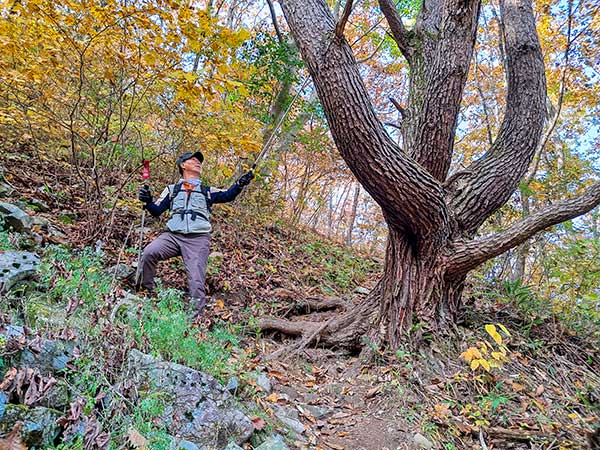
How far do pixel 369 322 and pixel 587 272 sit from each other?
297cm

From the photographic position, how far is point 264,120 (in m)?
7.59

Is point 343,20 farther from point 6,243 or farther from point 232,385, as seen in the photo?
point 6,243

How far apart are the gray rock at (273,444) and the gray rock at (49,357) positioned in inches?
47.8

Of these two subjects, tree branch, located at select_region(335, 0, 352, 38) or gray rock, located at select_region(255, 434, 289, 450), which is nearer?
gray rock, located at select_region(255, 434, 289, 450)

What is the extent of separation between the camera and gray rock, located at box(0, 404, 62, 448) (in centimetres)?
143

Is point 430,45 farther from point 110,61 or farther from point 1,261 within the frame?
point 1,261

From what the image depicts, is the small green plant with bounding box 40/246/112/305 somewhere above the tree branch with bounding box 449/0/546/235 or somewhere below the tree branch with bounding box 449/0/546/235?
below

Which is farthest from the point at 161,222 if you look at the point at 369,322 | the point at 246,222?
the point at 369,322

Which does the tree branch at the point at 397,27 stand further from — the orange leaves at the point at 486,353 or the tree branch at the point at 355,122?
the orange leaves at the point at 486,353

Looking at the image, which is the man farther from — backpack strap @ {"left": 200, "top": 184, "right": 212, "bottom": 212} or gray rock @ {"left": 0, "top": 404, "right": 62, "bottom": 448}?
gray rock @ {"left": 0, "top": 404, "right": 62, "bottom": 448}

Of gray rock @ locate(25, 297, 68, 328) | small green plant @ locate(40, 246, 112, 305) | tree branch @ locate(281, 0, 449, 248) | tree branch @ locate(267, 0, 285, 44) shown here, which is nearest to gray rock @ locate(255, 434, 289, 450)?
gray rock @ locate(25, 297, 68, 328)

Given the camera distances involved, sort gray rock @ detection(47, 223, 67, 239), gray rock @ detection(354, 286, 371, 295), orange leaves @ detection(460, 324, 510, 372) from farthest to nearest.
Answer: gray rock @ detection(354, 286, 371, 295)
gray rock @ detection(47, 223, 67, 239)
orange leaves @ detection(460, 324, 510, 372)

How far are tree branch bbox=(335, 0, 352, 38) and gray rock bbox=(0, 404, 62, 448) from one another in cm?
315

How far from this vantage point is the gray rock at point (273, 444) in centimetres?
212
